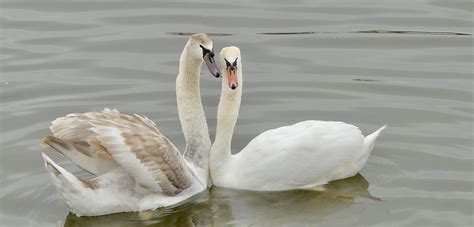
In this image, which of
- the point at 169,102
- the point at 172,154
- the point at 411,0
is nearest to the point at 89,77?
the point at 169,102

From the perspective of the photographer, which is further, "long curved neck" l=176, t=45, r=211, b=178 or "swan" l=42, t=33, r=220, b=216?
"long curved neck" l=176, t=45, r=211, b=178

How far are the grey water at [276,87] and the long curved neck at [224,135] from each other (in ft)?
0.66

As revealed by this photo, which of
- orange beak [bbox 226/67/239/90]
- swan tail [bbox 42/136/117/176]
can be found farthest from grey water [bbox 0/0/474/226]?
orange beak [bbox 226/67/239/90]

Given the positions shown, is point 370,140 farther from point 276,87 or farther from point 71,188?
point 71,188

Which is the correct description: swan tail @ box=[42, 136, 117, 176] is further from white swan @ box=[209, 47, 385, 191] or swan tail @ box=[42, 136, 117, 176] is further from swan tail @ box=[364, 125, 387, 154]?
swan tail @ box=[364, 125, 387, 154]

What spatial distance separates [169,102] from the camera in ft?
45.7

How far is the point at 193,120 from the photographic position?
12.1 meters

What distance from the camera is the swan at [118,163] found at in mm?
10953

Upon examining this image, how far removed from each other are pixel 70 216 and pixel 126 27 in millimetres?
5492

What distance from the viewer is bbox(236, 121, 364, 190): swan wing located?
1161 centimetres

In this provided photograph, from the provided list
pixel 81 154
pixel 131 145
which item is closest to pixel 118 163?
pixel 131 145

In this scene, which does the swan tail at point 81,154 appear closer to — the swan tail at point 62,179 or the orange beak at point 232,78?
the swan tail at point 62,179

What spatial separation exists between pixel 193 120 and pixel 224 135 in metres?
0.33

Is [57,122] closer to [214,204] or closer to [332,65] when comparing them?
[214,204]
